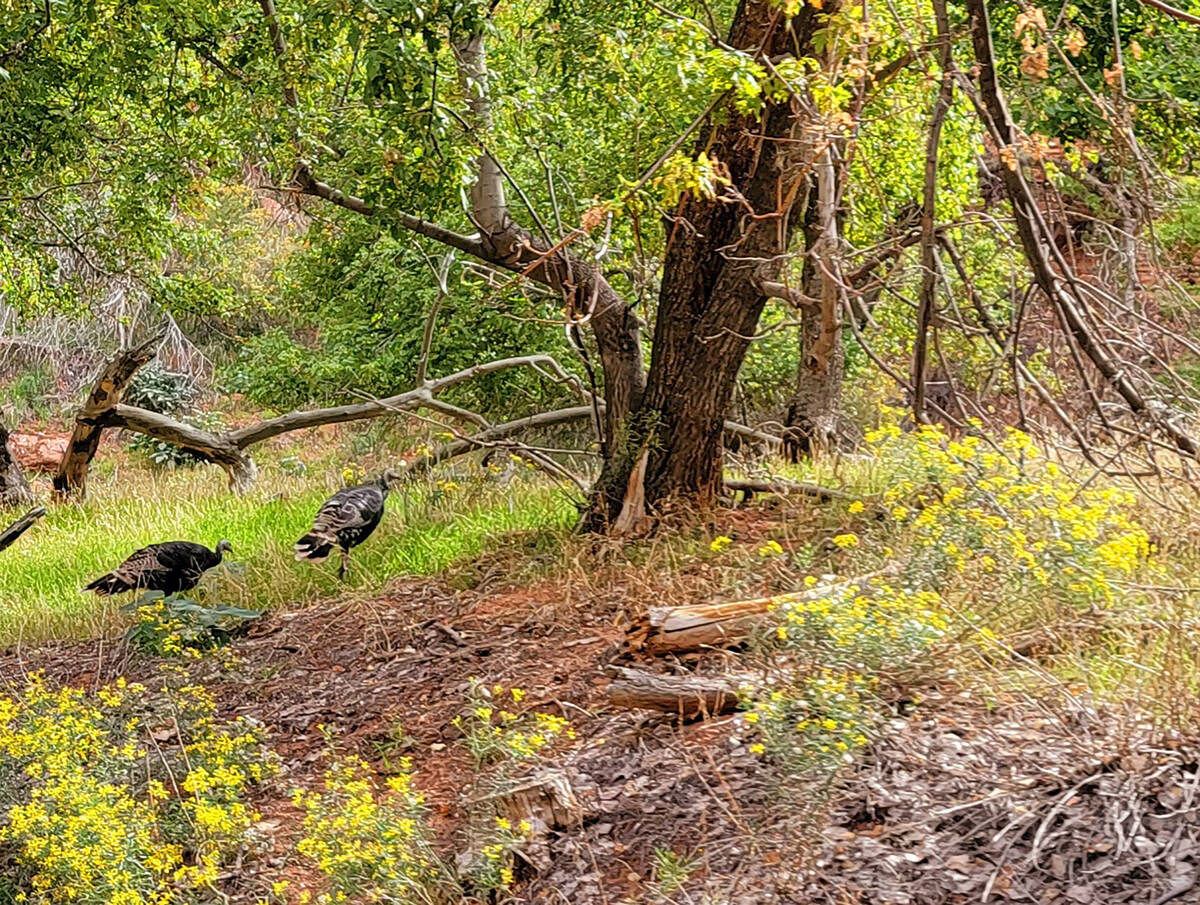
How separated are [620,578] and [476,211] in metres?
2.24

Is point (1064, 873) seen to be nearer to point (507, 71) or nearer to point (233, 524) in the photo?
point (507, 71)

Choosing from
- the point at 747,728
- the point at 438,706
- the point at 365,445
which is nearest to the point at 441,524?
the point at 438,706

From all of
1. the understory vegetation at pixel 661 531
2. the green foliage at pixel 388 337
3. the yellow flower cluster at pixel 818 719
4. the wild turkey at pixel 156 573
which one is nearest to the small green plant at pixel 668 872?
the understory vegetation at pixel 661 531

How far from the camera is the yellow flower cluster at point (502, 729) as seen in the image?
424cm

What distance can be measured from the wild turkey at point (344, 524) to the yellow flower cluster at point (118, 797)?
1.48 metres

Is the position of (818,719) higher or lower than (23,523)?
higher

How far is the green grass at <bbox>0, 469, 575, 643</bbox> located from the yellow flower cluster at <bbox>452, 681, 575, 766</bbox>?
6.72 ft

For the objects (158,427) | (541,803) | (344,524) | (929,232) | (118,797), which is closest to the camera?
(929,232)

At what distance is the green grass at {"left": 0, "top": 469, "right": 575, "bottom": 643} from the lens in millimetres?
7242

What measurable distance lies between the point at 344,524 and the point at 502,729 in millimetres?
2541

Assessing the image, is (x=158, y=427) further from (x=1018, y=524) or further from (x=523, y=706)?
(x=1018, y=524)

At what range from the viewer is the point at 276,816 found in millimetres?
4703

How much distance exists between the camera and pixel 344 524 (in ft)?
23.1

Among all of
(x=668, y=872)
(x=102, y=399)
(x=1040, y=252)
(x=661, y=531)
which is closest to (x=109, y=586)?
(x=661, y=531)
